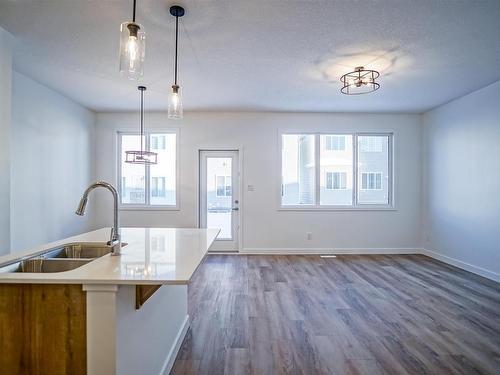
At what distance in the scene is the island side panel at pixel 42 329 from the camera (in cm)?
117

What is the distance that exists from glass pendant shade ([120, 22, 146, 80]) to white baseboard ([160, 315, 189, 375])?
1897 millimetres

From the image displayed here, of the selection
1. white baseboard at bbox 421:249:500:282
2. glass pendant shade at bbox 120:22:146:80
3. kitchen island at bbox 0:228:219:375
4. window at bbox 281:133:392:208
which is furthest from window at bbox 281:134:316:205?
kitchen island at bbox 0:228:219:375

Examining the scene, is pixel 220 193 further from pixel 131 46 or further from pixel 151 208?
pixel 131 46

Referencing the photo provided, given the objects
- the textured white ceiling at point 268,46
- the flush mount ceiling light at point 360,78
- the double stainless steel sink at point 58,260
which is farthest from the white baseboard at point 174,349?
the flush mount ceiling light at point 360,78

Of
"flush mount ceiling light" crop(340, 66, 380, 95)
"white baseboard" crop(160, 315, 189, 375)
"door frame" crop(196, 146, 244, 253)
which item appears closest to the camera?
"white baseboard" crop(160, 315, 189, 375)

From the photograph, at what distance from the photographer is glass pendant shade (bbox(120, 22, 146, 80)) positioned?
1.48 meters

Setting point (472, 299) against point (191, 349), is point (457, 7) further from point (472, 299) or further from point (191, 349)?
point (191, 349)

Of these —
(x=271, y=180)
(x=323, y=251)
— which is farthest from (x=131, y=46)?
(x=323, y=251)

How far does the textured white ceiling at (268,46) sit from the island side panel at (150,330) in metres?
2.22

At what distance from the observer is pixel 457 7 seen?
2.19 meters

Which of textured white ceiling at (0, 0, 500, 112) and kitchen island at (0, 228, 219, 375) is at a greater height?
textured white ceiling at (0, 0, 500, 112)

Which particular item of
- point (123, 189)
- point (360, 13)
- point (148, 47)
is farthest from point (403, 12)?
point (123, 189)

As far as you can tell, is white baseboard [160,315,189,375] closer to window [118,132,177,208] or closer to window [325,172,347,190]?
window [118,132,177,208]

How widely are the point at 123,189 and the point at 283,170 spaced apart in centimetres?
321
